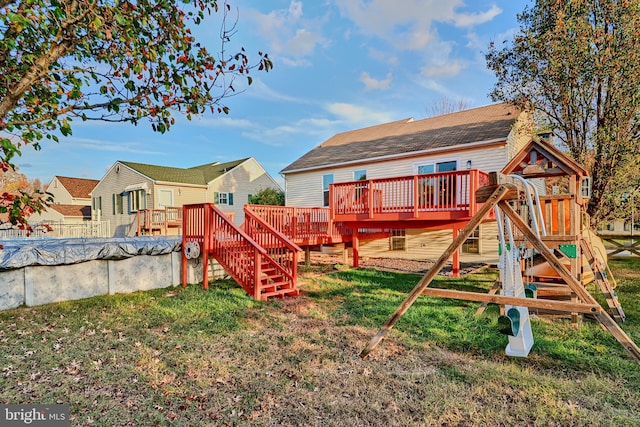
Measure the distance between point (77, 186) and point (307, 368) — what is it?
37.4 metres

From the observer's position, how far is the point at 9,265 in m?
5.81

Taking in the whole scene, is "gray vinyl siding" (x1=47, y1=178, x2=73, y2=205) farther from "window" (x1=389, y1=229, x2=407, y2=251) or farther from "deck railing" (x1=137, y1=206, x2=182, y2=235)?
"window" (x1=389, y1=229, x2=407, y2=251)

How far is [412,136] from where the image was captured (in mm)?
14547

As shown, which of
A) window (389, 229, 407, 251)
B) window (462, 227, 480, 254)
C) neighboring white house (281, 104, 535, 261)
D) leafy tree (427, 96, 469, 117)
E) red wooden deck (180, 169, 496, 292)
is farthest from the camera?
leafy tree (427, 96, 469, 117)

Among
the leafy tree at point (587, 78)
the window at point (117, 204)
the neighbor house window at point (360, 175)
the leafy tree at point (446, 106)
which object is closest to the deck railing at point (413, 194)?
the neighbor house window at point (360, 175)

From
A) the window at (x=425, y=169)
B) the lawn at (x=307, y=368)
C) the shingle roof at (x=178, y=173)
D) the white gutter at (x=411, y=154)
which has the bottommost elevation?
the lawn at (x=307, y=368)

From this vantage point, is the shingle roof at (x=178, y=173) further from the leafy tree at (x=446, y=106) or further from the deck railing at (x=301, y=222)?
the leafy tree at (x=446, y=106)

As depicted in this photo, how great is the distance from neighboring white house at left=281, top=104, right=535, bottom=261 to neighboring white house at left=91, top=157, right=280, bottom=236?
913cm

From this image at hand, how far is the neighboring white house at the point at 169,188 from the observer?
70.6 ft

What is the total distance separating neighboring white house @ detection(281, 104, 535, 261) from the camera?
1145cm

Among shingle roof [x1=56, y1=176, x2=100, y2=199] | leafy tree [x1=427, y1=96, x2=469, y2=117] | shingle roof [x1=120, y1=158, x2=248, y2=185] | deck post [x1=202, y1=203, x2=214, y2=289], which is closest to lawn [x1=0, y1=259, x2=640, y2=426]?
deck post [x1=202, y1=203, x2=214, y2=289]

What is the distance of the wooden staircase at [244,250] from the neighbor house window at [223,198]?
52.9 ft

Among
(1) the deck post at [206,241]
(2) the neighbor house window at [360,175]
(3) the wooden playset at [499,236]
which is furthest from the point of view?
(2) the neighbor house window at [360,175]

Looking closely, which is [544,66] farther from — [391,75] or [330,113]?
[330,113]
